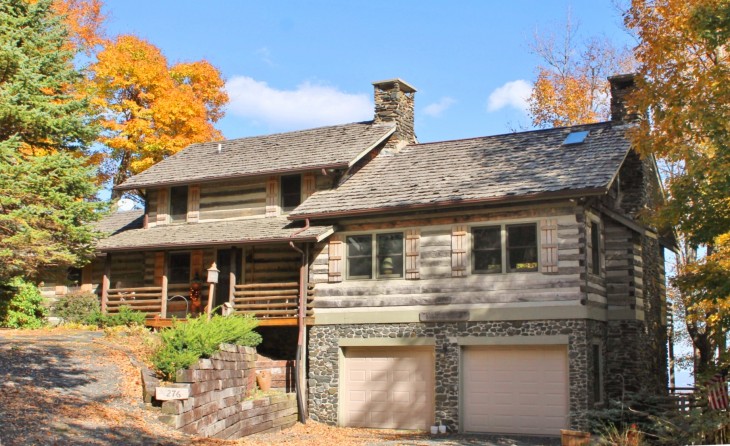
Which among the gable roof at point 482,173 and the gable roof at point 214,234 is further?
the gable roof at point 214,234

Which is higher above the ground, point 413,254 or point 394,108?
point 394,108

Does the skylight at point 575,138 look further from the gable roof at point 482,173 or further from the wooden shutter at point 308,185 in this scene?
the wooden shutter at point 308,185

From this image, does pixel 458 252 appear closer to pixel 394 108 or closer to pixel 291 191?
pixel 291 191

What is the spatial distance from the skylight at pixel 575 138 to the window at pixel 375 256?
513cm

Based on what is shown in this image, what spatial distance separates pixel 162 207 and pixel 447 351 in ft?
36.5

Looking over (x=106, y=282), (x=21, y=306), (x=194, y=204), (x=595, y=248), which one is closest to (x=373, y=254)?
(x=595, y=248)

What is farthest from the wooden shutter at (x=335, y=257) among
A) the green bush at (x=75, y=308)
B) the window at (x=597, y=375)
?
the green bush at (x=75, y=308)

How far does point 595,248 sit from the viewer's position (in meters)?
20.6

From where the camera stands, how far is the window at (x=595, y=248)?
67.1ft

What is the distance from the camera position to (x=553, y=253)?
1928cm

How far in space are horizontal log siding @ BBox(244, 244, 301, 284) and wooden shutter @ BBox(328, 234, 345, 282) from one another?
1724 millimetres

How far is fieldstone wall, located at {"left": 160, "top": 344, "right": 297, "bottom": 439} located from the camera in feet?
51.4

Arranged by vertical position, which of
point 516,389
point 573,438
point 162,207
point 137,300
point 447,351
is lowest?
point 573,438

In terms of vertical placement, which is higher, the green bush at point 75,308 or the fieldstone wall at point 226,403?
the green bush at point 75,308
